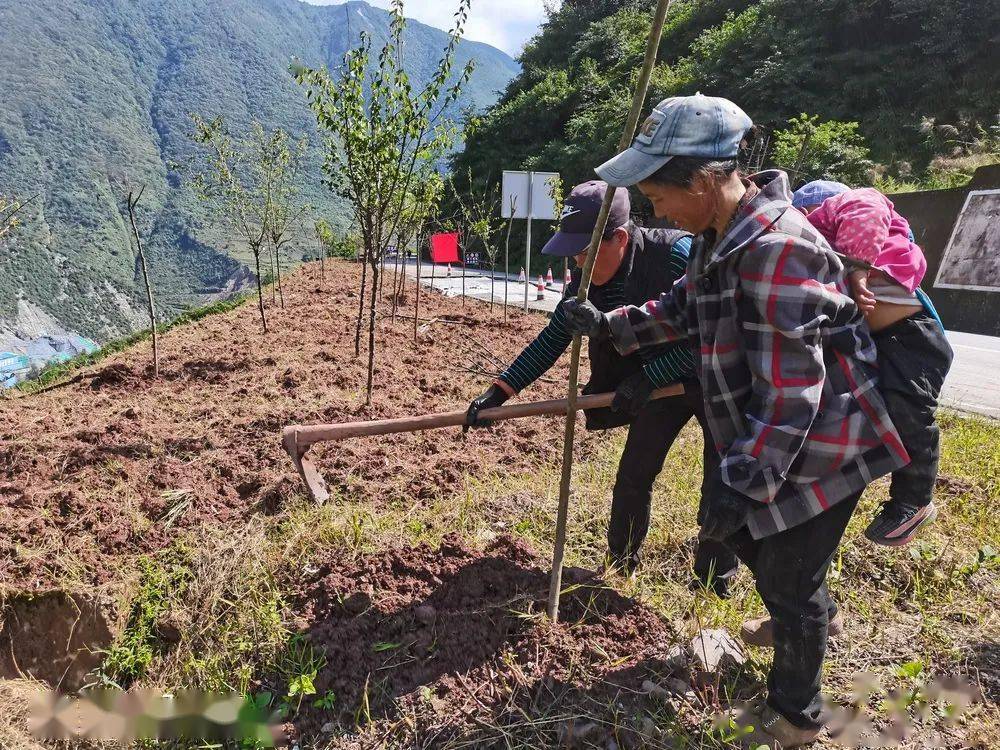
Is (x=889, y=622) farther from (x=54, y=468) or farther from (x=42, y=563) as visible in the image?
(x=54, y=468)

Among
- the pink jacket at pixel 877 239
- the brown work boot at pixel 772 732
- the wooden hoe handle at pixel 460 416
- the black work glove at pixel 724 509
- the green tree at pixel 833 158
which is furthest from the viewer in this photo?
the green tree at pixel 833 158

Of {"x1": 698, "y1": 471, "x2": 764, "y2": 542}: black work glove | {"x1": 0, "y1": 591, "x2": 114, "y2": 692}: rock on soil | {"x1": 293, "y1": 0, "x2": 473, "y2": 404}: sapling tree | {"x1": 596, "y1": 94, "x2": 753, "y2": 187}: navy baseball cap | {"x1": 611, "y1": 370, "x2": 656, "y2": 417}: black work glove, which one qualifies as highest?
{"x1": 293, "y1": 0, "x2": 473, "y2": 404}: sapling tree

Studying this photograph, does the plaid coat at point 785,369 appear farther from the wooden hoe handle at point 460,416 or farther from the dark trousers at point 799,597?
the wooden hoe handle at point 460,416

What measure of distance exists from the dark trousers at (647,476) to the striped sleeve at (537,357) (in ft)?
1.40

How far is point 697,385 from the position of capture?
82.0 inches

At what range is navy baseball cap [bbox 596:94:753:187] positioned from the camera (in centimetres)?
128

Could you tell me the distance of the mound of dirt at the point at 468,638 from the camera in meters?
1.82

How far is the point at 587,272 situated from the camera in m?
1.76

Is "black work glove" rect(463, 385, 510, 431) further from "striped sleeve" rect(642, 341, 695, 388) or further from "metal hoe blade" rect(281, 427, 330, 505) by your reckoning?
"metal hoe blade" rect(281, 427, 330, 505)

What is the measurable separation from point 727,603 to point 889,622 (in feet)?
2.02

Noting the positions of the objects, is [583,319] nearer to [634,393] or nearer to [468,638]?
[634,393]

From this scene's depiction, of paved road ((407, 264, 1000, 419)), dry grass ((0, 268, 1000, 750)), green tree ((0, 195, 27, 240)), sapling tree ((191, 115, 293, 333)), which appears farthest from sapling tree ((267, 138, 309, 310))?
dry grass ((0, 268, 1000, 750))

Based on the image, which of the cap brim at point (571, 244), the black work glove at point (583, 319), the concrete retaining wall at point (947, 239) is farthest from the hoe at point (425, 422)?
the concrete retaining wall at point (947, 239)

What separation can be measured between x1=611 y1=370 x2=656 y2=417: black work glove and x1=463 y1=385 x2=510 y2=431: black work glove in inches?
18.8
